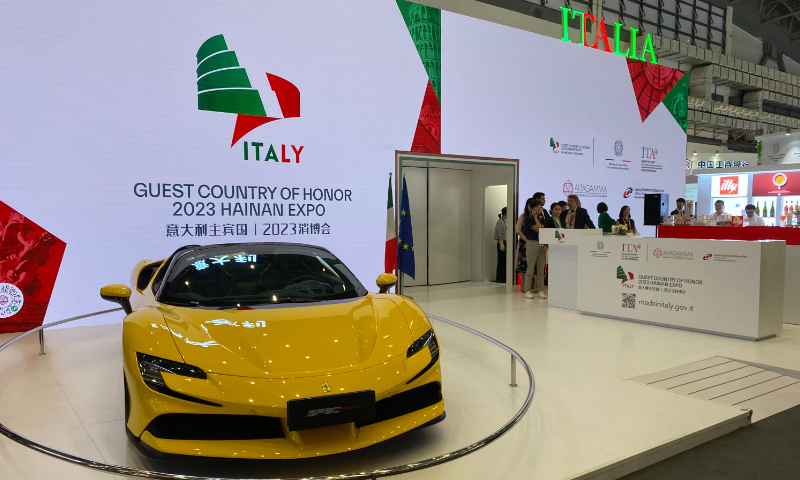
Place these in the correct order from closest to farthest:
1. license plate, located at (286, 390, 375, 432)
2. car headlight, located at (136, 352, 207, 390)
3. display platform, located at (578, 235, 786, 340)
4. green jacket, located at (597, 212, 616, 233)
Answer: license plate, located at (286, 390, 375, 432) < car headlight, located at (136, 352, 207, 390) < display platform, located at (578, 235, 786, 340) < green jacket, located at (597, 212, 616, 233)

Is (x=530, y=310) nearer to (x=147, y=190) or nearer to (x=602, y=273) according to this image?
(x=602, y=273)

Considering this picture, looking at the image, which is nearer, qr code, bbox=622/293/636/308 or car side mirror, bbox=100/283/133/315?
car side mirror, bbox=100/283/133/315

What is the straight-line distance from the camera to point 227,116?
723cm

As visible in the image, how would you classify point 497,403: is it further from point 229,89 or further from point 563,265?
point 229,89

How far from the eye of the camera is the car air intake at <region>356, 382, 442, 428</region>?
262cm

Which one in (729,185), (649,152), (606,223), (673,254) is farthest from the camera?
(729,185)

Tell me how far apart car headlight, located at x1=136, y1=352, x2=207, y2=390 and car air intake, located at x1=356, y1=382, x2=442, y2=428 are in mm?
764

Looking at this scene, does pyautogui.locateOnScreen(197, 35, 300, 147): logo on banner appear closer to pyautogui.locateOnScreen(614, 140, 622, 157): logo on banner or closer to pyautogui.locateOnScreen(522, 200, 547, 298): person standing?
pyautogui.locateOnScreen(522, 200, 547, 298): person standing

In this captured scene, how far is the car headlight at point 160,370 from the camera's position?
8.07 ft

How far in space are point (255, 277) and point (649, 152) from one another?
35.2 feet

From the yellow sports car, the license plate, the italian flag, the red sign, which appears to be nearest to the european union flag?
the italian flag

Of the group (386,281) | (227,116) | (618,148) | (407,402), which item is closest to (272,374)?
(407,402)

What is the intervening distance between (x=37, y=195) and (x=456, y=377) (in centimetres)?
499

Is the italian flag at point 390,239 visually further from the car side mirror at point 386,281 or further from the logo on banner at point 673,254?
the car side mirror at point 386,281
